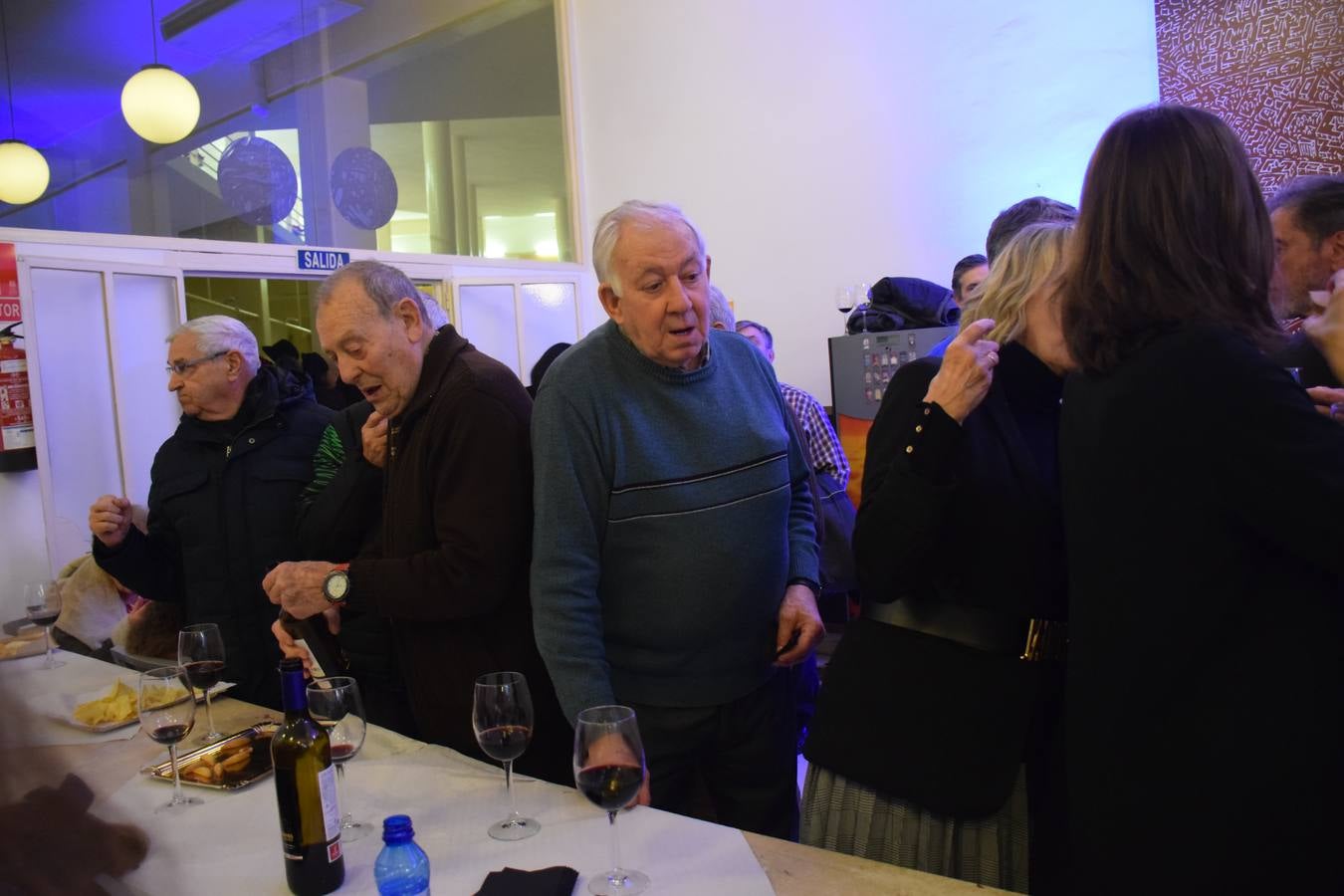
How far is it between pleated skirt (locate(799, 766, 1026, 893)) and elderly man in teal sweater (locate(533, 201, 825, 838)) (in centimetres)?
27

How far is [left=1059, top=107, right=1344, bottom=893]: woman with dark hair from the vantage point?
3.45 feet

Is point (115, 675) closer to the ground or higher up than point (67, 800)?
closer to the ground

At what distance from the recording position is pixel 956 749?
1479 mm

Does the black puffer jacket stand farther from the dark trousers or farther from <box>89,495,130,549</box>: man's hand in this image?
the dark trousers

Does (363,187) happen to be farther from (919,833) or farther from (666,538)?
(919,833)

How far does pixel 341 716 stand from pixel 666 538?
633mm

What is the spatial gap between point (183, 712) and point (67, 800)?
1127 millimetres

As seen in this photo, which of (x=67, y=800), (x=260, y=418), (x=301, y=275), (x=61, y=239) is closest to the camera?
(x=67, y=800)

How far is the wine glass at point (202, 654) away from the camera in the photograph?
1741 millimetres

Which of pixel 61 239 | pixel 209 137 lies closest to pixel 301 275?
pixel 209 137

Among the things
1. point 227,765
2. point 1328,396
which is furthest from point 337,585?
point 1328,396

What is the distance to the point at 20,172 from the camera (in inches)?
172

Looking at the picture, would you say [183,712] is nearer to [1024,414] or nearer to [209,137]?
[1024,414]

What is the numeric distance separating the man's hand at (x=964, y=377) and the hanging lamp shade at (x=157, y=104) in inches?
195
